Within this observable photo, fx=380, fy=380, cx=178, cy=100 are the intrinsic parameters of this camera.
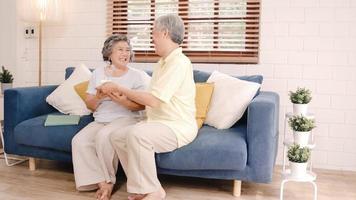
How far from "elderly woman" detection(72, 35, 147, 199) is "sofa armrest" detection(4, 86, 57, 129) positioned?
0.60 meters

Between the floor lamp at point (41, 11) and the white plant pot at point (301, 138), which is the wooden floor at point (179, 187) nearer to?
the white plant pot at point (301, 138)

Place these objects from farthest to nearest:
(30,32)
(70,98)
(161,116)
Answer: (30,32), (70,98), (161,116)

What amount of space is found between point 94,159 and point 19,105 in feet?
2.68

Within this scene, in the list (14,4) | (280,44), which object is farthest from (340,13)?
(14,4)

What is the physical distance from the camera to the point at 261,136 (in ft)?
7.46

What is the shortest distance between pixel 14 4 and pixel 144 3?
1350 millimetres

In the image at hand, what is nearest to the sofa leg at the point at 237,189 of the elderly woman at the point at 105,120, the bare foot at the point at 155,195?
Answer: the bare foot at the point at 155,195

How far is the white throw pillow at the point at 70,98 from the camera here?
296 centimetres

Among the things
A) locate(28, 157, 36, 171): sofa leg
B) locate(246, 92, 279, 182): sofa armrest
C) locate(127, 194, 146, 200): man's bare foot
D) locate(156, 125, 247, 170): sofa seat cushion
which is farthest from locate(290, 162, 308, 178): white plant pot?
locate(28, 157, 36, 171): sofa leg

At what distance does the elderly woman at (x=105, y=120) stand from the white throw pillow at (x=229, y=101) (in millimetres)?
505

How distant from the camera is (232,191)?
252 cm

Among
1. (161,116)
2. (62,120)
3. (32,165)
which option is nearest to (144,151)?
(161,116)

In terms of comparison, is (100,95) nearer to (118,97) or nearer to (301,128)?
(118,97)

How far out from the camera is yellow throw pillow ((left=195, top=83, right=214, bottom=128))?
2.64 metres
